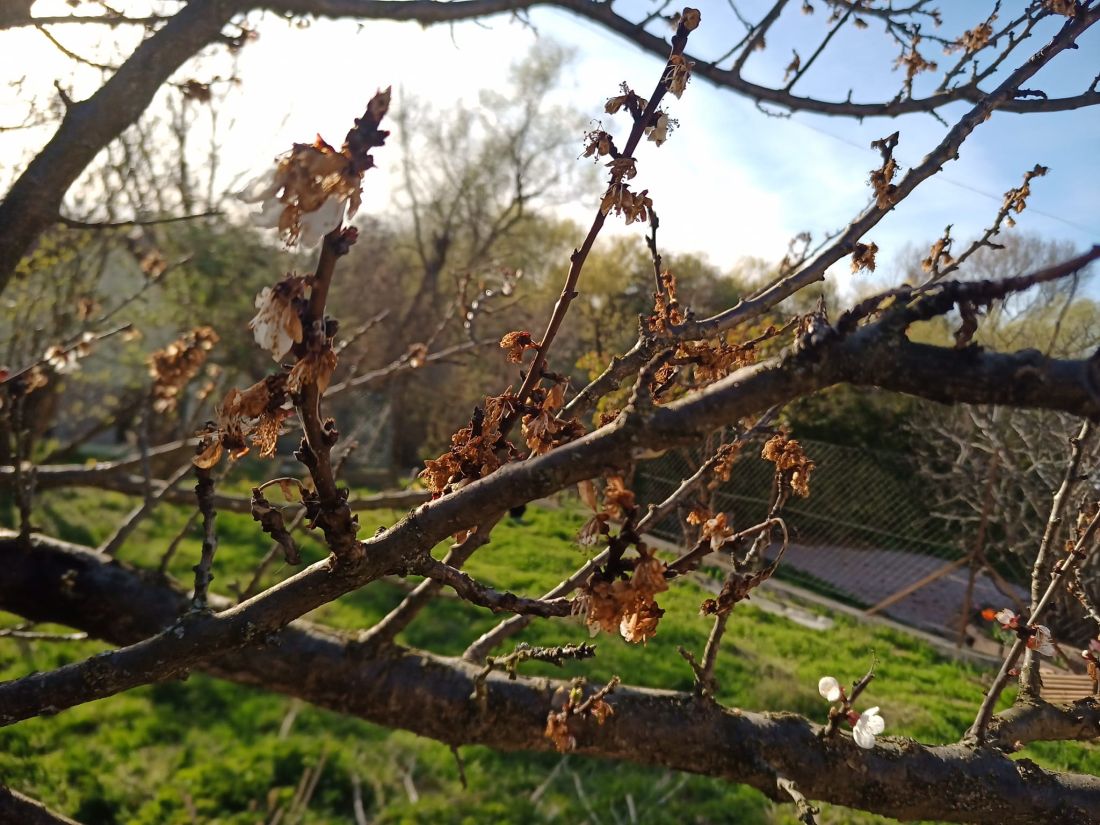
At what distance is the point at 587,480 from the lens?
2.64 feet

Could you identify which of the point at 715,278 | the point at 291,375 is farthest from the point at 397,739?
the point at 715,278

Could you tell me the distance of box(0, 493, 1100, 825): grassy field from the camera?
3.87 meters

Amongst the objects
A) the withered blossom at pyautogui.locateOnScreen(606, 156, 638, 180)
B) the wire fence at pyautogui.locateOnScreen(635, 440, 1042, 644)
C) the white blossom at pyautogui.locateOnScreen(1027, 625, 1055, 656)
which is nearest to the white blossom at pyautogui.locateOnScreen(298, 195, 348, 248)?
the withered blossom at pyautogui.locateOnScreen(606, 156, 638, 180)

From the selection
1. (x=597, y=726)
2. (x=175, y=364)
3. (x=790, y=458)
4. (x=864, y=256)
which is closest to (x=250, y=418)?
(x=790, y=458)

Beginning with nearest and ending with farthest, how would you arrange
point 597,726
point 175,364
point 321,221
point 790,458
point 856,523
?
point 321,221
point 790,458
point 597,726
point 175,364
point 856,523

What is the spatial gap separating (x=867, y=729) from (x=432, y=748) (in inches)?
134

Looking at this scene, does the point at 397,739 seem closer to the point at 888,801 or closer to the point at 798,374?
the point at 888,801

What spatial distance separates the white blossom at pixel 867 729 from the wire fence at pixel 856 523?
6.97m

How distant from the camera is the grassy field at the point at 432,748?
12.7 feet

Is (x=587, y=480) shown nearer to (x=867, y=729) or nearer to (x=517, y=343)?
(x=517, y=343)

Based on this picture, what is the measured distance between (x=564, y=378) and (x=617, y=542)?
32 centimetres

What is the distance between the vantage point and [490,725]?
189 cm

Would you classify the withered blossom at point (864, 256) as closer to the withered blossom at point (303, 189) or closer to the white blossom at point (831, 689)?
the white blossom at point (831, 689)

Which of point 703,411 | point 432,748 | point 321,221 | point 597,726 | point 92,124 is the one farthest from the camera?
point 432,748
